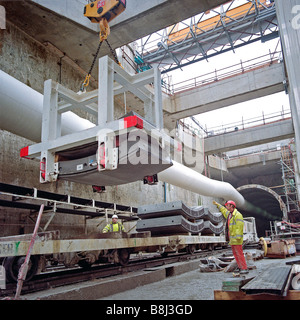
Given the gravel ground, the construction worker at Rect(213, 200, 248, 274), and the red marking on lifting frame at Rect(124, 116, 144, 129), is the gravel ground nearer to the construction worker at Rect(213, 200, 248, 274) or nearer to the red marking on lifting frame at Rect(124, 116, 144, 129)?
the construction worker at Rect(213, 200, 248, 274)

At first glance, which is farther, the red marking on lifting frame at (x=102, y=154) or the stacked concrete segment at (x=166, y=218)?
the stacked concrete segment at (x=166, y=218)

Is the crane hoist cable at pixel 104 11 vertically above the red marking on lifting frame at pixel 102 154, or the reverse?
the crane hoist cable at pixel 104 11

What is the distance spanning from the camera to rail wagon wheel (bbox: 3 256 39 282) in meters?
4.03

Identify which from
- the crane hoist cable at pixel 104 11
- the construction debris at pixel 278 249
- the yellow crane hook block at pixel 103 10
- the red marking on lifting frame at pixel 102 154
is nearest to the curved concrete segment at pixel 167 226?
the construction debris at pixel 278 249

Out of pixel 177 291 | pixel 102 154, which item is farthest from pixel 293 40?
pixel 177 291

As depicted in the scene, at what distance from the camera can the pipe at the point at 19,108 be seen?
5311 millimetres

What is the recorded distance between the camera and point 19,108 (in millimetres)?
5551

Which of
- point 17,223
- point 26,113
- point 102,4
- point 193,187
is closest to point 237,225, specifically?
point 26,113

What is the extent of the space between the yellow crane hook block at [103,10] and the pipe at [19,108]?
7.83 ft

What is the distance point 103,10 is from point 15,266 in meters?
5.50

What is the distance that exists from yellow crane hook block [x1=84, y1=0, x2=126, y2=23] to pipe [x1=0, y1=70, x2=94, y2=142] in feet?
7.83

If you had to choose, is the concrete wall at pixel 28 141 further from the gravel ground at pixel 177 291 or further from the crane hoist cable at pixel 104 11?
the gravel ground at pixel 177 291

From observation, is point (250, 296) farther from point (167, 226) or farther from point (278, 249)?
point (278, 249)

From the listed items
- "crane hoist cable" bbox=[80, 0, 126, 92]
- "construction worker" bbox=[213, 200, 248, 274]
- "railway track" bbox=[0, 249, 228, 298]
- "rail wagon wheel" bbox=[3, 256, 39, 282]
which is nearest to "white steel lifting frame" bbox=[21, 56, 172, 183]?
"rail wagon wheel" bbox=[3, 256, 39, 282]
